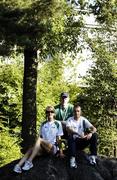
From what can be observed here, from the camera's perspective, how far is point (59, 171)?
1279cm

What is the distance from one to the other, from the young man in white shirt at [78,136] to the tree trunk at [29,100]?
533 cm

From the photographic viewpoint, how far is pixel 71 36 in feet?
62.6

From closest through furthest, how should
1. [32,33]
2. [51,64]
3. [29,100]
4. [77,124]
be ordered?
[77,124] → [32,33] → [29,100] → [51,64]

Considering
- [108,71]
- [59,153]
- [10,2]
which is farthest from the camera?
[108,71]

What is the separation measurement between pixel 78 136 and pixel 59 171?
870 mm

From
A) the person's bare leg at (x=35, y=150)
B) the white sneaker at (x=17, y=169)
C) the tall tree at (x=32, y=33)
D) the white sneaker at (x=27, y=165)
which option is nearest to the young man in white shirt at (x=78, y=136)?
the person's bare leg at (x=35, y=150)

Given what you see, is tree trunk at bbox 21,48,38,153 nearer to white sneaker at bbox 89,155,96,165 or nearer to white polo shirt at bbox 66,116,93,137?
white sneaker at bbox 89,155,96,165

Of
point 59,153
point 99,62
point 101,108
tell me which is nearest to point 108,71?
point 99,62

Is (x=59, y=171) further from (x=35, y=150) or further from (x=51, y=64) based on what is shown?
(x=51, y=64)

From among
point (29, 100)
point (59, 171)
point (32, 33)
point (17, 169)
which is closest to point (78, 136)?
point (59, 171)

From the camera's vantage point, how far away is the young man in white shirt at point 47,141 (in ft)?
41.0

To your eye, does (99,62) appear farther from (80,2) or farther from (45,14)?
(45,14)

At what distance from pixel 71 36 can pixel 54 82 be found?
4689mm

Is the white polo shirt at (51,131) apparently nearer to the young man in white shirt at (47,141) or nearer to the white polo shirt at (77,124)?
the young man in white shirt at (47,141)
